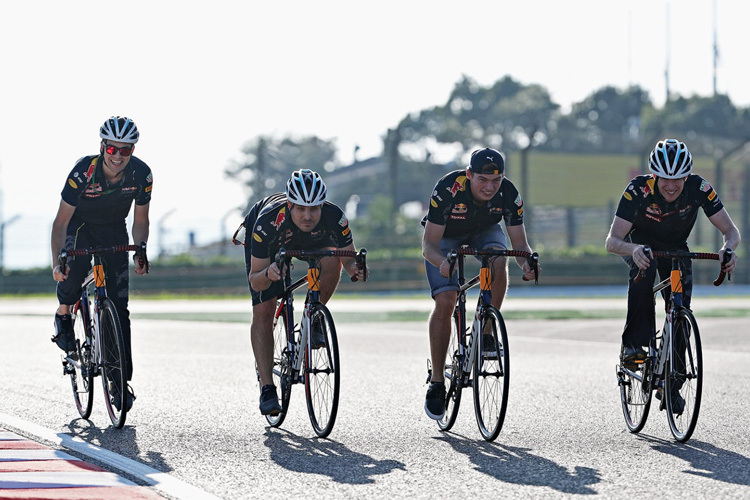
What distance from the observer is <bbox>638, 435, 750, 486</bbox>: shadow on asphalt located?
5992mm

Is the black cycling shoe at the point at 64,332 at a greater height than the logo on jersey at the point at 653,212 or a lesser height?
lesser

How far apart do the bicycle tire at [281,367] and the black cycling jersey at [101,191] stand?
1290 millimetres

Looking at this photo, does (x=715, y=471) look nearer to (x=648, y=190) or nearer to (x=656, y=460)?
(x=656, y=460)

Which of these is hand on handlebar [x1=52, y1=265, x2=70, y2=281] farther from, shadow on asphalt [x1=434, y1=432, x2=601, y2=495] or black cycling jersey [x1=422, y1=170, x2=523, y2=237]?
shadow on asphalt [x1=434, y1=432, x2=601, y2=495]

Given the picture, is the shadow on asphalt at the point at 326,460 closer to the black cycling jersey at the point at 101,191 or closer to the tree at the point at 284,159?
the black cycling jersey at the point at 101,191

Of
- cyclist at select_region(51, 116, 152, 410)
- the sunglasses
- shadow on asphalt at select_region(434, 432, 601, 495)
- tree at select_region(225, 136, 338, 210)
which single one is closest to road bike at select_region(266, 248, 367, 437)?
shadow on asphalt at select_region(434, 432, 601, 495)

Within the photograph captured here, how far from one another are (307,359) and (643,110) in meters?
97.1

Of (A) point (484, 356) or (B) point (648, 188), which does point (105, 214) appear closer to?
(A) point (484, 356)

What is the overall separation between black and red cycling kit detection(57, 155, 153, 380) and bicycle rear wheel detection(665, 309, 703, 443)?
3.40 m

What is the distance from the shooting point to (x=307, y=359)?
24.4ft

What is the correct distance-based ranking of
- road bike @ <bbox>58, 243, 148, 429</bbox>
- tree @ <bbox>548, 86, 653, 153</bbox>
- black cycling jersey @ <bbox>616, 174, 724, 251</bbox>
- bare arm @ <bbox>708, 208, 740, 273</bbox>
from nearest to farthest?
bare arm @ <bbox>708, 208, 740, 273</bbox>
black cycling jersey @ <bbox>616, 174, 724, 251</bbox>
road bike @ <bbox>58, 243, 148, 429</bbox>
tree @ <bbox>548, 86, 653, 153</bbox>

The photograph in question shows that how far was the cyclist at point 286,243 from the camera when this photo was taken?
7406mm

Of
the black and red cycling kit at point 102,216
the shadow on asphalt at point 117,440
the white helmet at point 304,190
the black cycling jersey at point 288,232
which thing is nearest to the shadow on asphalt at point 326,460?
the shadow on asphalt at point 117,440

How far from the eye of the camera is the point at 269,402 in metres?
7.63
